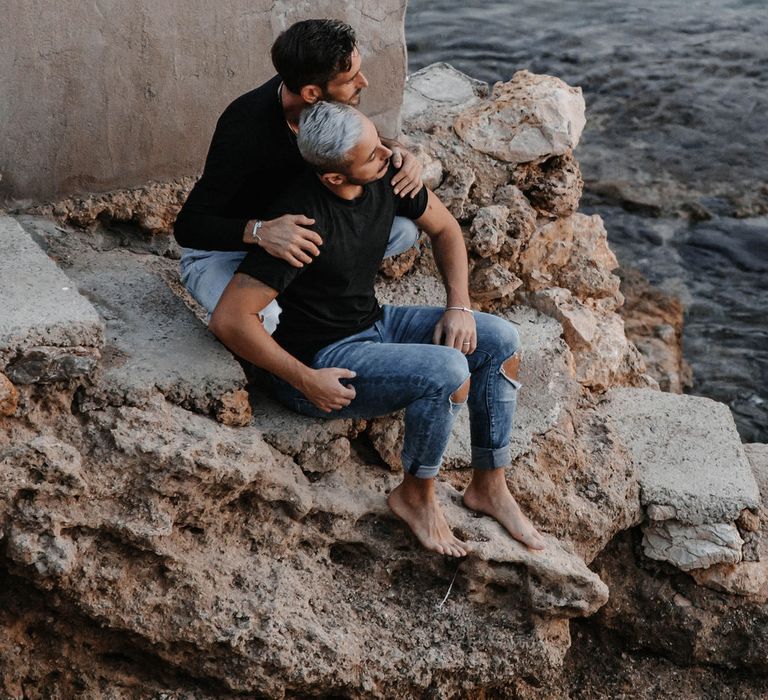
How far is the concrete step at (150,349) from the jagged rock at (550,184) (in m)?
1.79

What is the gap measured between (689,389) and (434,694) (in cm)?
366

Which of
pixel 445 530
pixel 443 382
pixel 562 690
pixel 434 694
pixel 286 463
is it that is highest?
pixel 443 382

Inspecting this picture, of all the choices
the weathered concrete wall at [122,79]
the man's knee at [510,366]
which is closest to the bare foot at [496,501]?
the man's knee at [510,366]

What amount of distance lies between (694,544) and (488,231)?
4.87 ft

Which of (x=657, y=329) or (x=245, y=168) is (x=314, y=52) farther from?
(x=657, y=329)

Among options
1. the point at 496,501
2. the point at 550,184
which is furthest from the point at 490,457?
the point at 550,184

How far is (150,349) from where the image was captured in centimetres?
339

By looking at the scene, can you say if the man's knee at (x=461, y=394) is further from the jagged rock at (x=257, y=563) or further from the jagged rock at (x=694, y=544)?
the jagged rock at (x=694, y=544)

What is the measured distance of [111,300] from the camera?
363 cm

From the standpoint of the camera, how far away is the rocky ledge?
3100 mm

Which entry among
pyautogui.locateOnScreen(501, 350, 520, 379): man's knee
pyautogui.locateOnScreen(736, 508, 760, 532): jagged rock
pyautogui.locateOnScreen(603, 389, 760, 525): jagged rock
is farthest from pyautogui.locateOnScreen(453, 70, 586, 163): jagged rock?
pyautogui.locateOnScreen(736, 508, 760, 532): jagged rock

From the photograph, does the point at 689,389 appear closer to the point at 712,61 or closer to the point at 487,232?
the point at 487,232

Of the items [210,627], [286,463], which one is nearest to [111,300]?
[286,463]

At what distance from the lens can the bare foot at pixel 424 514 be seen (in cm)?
348
